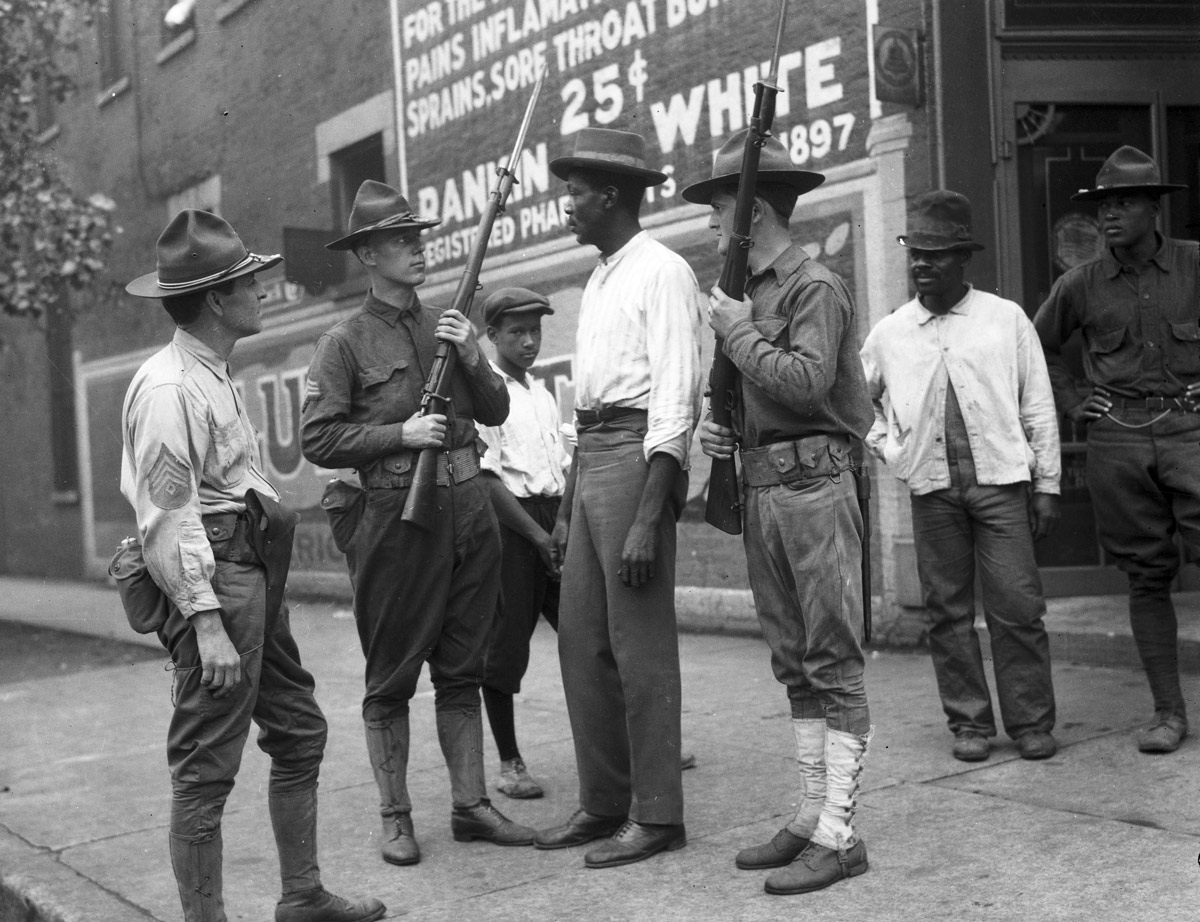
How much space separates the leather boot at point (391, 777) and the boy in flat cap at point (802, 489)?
46.8 inches

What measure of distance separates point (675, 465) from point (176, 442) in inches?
59.8

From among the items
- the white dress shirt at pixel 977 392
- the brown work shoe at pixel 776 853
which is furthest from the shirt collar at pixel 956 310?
the brown work shoe at pixel 776 853

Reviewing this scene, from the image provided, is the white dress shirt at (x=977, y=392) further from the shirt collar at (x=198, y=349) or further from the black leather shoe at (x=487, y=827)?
the shirt collar at (x=198, y=349)

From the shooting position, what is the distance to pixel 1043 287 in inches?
305

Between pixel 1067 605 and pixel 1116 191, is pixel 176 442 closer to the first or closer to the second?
pixel 1116 191

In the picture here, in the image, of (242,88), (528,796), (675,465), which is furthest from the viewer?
(242,88)

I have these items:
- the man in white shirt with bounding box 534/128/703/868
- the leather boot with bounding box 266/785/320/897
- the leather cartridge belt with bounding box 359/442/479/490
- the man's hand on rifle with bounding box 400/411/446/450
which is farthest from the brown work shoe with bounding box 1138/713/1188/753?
the leather boot with bounding box 266/785/320/897

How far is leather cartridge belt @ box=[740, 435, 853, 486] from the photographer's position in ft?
13.4

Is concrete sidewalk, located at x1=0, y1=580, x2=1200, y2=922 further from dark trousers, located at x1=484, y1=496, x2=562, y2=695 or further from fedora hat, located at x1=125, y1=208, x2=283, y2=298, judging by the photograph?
fedora hat, located at x1=125, y1=208, x2=283, y2=298

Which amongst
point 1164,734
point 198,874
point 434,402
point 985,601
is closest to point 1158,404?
point 985,601

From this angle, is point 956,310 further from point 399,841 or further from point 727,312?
point 399,841

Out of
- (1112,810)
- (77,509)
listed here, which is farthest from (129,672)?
(77,509)

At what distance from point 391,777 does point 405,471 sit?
3.41 ft

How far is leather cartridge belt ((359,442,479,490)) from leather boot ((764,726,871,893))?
1550 mm
